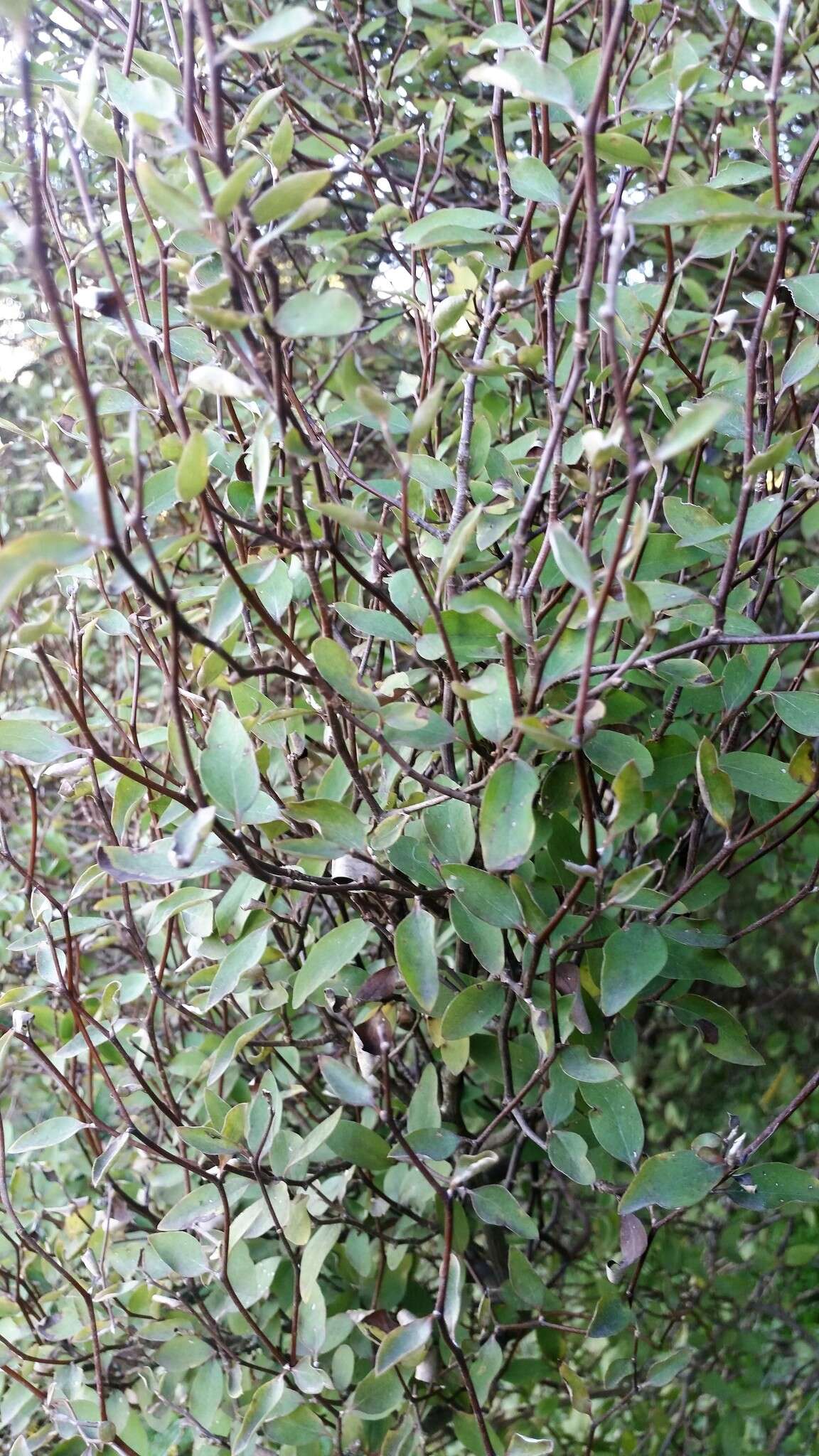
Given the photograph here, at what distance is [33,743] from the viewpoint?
2.11ft

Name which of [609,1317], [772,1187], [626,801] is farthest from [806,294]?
[609,1317]

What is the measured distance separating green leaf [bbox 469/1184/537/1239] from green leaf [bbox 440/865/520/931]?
0.20 meters

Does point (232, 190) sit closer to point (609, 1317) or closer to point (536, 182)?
point (536, 182)

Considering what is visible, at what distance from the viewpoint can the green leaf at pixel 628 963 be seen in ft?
1.99

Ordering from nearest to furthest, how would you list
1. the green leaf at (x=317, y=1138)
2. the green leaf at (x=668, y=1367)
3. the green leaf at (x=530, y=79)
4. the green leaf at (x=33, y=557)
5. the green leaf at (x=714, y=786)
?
the green leaf at (x=33, y=557), the green leaf at (x=530, y=79), the green leaf at (x=714, y=786), the green leaf at (x=317, y=1138), the green leaf at (x=668, y=1367)

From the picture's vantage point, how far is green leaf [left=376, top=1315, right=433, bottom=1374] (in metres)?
0.65

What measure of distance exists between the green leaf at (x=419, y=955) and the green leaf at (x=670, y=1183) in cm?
17

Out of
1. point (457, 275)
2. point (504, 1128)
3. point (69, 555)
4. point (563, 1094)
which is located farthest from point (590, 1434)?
point (457, 275)

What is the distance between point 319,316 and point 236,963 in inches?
16.5

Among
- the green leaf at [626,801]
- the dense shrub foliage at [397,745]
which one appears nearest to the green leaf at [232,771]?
the dense shrub foliage at [397,745]

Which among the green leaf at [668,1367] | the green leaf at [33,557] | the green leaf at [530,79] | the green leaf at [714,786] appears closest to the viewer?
the green leaf at [33,557]

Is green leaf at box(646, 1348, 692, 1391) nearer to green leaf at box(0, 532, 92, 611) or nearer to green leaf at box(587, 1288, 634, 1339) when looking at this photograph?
green leaf at box(587, 1288, 634, 1339)

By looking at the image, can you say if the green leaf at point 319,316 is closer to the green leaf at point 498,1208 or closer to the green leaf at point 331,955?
the green leaf at point 331,955

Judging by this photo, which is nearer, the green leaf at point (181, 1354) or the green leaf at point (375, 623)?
the green leaf at point (375, 623)
